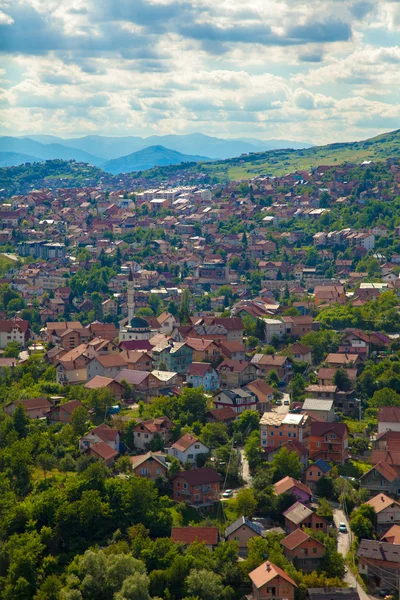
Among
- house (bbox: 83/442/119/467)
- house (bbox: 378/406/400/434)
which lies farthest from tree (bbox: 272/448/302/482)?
house (bbox: 83/442/119/467)

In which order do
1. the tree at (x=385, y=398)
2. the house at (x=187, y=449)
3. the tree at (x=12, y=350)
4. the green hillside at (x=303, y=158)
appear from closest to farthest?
1. the house at (x=187, y=449)
2. the tree at (x=385, y=398)
3. the tree at (x=12, y=350)
4. the green hillside at (x=303, y=158)

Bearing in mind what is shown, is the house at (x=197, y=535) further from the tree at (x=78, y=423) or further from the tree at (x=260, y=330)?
the tree at (x=260, y=330)

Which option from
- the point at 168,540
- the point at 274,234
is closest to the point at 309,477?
the point at 168,540

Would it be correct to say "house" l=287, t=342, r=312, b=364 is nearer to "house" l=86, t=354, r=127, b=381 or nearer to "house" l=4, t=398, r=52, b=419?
"house" l=86, t=354, r=127, b=381

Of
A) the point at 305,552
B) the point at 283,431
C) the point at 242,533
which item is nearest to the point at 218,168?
the point at 283,431

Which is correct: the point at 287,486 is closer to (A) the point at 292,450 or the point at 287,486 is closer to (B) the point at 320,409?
(A) the point at 292,450

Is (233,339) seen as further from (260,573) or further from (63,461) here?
(260,573)

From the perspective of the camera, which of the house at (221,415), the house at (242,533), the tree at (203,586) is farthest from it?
the house at (221,415)

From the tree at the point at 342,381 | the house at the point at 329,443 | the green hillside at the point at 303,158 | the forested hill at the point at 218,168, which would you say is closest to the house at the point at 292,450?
the house at the point at 329,443
